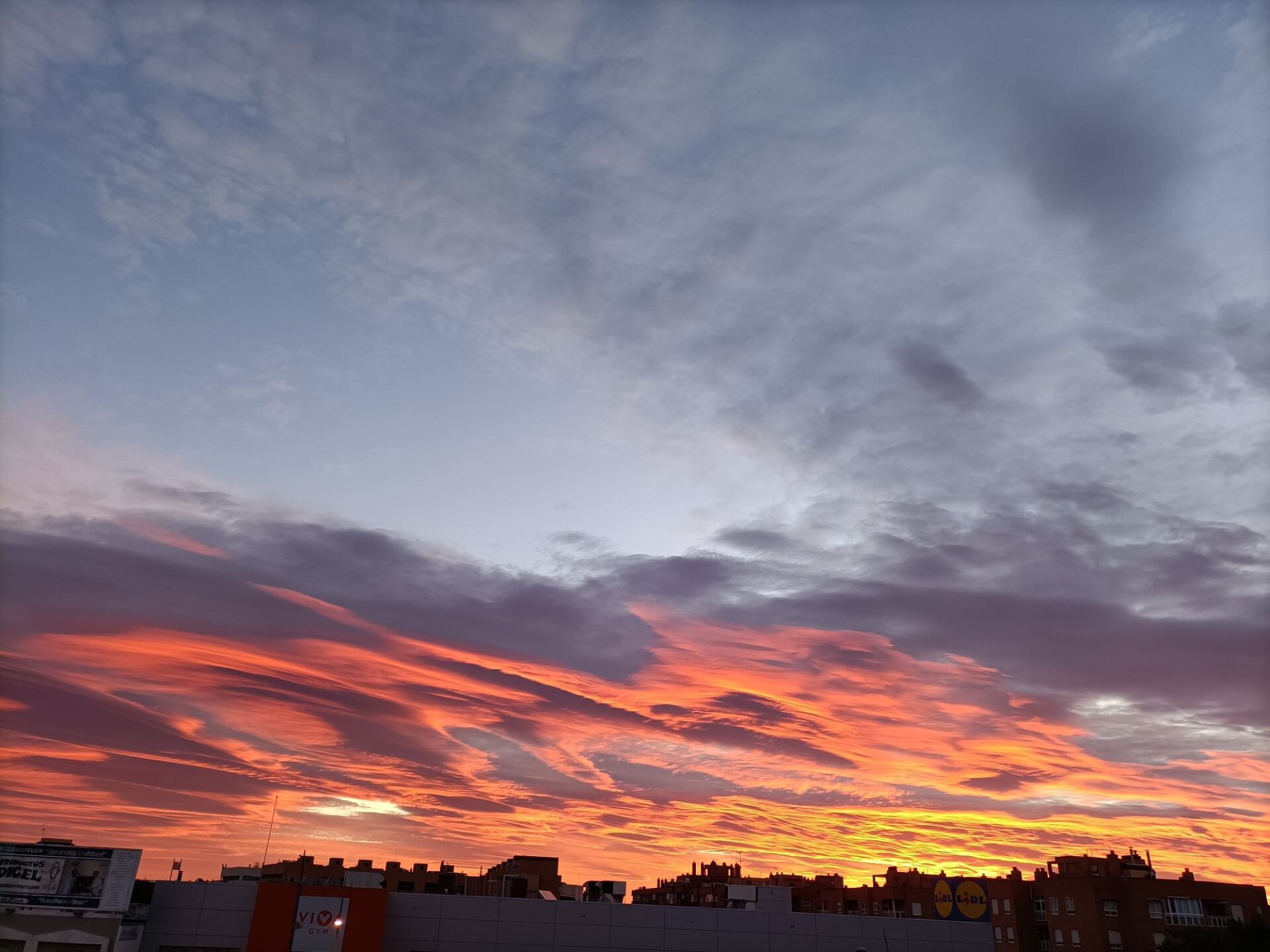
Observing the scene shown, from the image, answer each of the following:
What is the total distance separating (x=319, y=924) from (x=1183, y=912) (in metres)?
121

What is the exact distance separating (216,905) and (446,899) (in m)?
13.6

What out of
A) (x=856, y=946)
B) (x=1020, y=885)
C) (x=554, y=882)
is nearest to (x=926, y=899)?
(x=1020, y=885)

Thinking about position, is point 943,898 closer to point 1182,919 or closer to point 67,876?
point 67,876

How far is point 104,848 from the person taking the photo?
53.6 m

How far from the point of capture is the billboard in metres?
52.1

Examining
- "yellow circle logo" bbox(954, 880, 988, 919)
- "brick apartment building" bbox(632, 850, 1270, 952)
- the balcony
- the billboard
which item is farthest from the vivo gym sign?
the balcony

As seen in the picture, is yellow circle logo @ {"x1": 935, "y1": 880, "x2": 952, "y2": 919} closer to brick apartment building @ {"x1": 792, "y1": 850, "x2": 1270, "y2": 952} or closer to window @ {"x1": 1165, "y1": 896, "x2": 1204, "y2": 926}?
brick apartment building @ {"x1": 792, "y1": 850, "x2": 1270, "y2": 952}

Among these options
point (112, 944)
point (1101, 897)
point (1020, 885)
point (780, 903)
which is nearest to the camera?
point (112, 944)

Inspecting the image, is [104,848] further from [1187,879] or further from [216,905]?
[1187,879]

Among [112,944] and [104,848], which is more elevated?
[104,848]

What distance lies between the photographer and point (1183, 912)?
4774 inches

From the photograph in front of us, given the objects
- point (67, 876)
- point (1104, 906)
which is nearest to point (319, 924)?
point (67, 876)

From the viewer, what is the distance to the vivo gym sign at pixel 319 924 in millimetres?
53094

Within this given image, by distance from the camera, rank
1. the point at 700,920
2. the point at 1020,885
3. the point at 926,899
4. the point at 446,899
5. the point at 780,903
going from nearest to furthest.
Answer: the point at 446,899 → the point at 700,920 → the point at 780,903 → the point at 1020,885 → the point at 926,899
